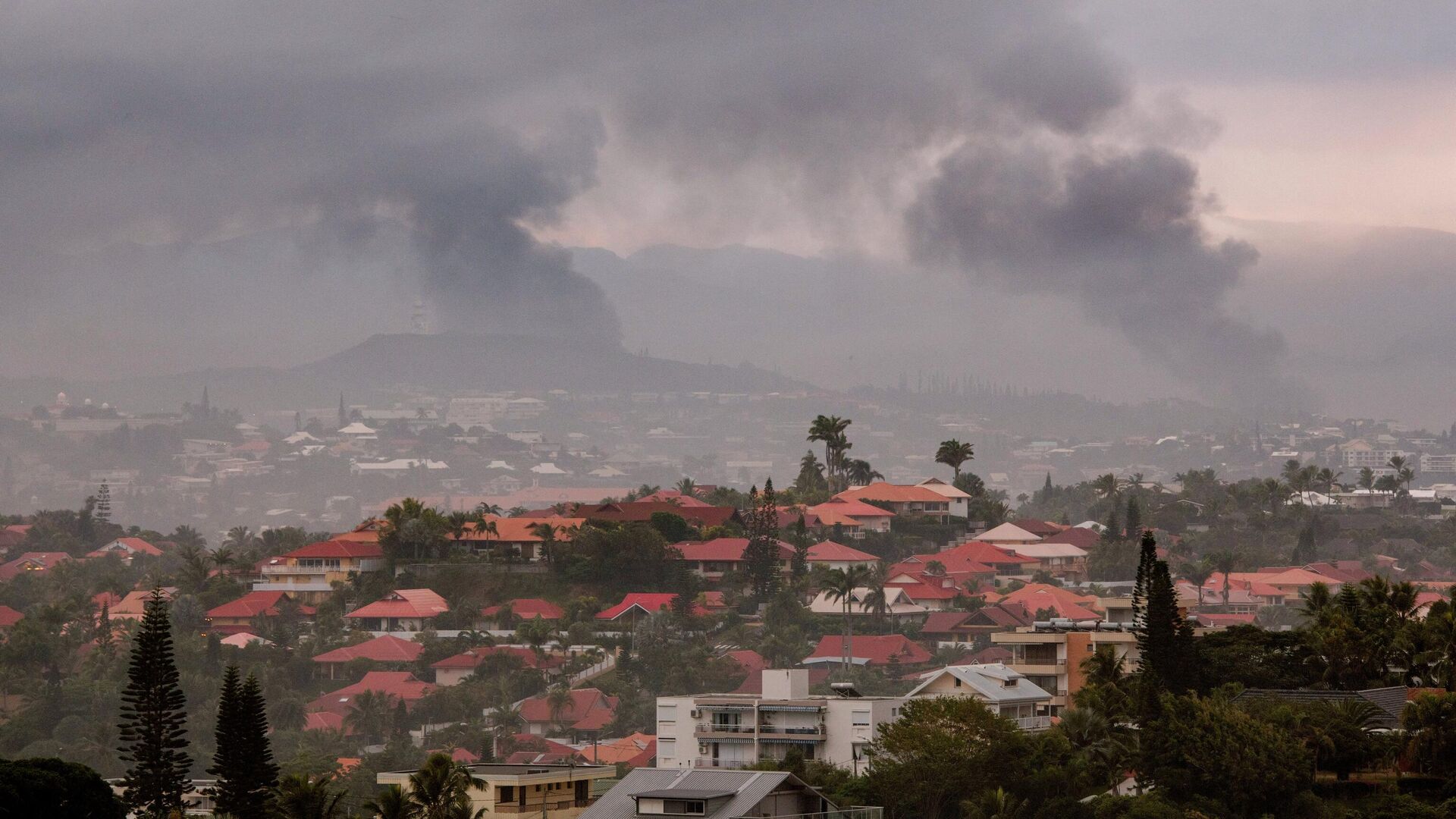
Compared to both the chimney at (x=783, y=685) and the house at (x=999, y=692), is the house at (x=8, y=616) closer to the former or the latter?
the chimney at (x=783, y=685)

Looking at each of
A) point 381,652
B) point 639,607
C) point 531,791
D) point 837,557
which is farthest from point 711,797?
point 837,557

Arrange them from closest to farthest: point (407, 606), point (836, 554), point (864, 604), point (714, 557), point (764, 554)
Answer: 1. point (407, 606)
2. point (864, 604)
3. point (764, 554)
4. point (714, 557)
5. point (836, 554)

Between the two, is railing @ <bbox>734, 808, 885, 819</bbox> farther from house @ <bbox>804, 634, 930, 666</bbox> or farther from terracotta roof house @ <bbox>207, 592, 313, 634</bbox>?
terracotta roof house @ <bbox>207, 592, 313, 634</bbox>

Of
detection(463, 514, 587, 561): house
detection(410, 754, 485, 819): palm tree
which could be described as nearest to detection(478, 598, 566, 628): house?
detection(463, 514, 587, 561): house

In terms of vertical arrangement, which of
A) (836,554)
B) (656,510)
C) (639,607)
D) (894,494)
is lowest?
(639,607)

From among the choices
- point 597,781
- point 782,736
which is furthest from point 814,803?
point 597,781

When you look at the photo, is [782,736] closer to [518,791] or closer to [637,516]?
[518,791]

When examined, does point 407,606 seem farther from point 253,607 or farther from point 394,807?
point 394,807
